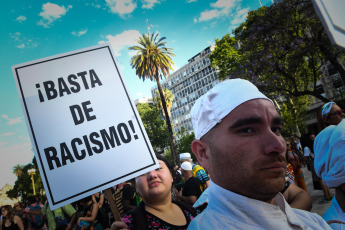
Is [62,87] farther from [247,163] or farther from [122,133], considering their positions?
[247,163]

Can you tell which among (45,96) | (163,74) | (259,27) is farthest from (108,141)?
(163,74)

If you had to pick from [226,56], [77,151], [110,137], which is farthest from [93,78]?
[226,56]

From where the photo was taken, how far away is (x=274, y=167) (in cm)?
110

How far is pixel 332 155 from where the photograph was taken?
1786 millimetres

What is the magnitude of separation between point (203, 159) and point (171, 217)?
0.97 metres

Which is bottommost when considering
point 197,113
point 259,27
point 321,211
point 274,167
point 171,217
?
point 321,211

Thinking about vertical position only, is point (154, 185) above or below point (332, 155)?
above

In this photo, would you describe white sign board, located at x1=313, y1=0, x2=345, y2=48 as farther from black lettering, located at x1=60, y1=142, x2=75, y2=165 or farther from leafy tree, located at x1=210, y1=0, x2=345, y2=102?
leafy tree, located at x1=210, y1=0, x2=345, y2=102

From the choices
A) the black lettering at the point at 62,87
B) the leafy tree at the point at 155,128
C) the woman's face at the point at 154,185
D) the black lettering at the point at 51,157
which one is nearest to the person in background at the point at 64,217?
the woman's face at the point at 154,185

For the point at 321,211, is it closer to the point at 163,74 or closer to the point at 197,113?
the point at 197,113

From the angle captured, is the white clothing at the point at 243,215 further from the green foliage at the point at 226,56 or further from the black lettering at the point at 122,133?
the green foliage at the point at 226,56

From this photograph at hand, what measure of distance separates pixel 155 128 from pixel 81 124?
4334 centimetres

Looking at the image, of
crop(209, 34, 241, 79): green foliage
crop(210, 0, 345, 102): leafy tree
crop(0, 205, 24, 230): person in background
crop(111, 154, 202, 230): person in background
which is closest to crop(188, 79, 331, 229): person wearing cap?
crop(111, 154, 202, 230): person in background

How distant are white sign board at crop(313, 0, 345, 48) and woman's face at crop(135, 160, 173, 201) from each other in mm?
1770
